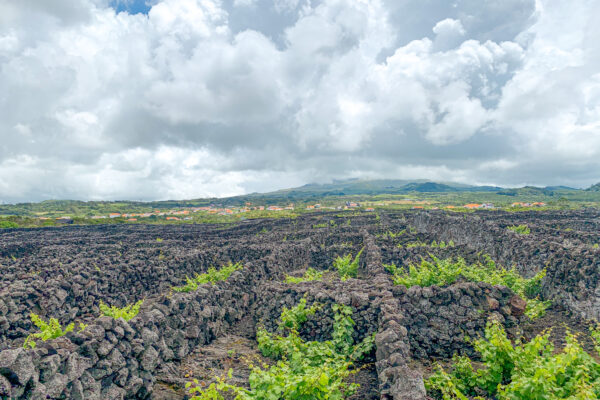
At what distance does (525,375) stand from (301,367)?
5.02 metres

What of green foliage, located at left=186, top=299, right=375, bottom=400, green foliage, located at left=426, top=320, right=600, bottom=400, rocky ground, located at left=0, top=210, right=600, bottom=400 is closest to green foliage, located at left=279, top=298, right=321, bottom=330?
green foliage, located at left=186, top=299, right=375, bottom=400

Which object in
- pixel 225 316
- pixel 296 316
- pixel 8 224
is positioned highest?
pixel 8 224

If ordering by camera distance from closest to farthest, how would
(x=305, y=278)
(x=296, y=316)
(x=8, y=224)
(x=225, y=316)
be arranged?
(x=296, y=316)
(x=225, y=316)
(x=305, y=278)
(x=8, y=224)

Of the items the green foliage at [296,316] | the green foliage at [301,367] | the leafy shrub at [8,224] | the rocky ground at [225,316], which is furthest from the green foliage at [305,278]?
the leafy shrub at [8,224]

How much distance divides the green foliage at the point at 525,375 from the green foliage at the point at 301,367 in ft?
7.90

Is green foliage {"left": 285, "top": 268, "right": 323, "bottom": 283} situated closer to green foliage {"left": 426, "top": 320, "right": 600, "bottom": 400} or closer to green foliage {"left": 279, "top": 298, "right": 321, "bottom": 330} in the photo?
green foliage {"left": 279, "top": 298, "right": 321, "bottom": 330}

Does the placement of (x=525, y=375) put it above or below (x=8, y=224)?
below

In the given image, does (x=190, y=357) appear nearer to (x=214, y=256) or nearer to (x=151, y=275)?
(x=151, y=275)

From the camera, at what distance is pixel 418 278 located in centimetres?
1285

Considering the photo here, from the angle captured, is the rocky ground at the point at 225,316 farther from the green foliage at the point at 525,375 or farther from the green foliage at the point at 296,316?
the green foliage at the point at 525,375

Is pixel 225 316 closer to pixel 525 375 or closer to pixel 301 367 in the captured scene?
pixel 301 367

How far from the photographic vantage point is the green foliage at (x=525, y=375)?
5.73 m

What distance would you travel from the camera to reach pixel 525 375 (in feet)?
21.5

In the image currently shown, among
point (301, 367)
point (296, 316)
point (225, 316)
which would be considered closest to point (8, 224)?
point (225, 316)
